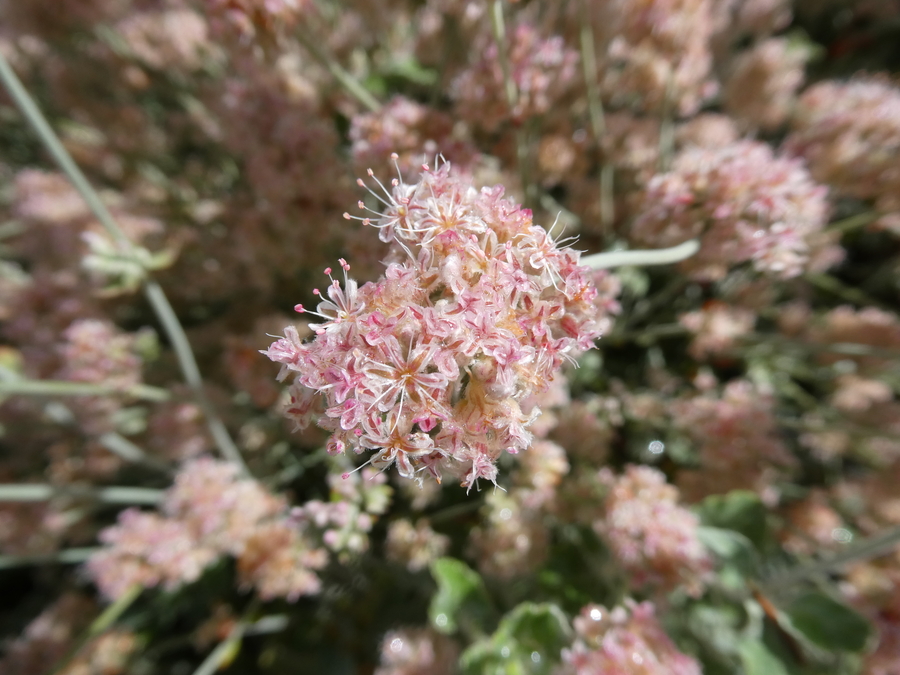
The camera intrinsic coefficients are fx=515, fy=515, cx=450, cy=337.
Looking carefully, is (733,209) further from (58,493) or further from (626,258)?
(58,493)

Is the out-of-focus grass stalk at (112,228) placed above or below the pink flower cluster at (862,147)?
above

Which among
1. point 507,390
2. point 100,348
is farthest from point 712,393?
point 100,348

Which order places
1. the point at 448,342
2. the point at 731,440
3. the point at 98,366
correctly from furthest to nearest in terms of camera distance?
1. the point at 731,440
2. the point at 98,366
3. the point at 448,342

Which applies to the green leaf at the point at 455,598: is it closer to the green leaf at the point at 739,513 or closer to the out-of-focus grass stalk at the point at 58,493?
the green leaf at the point at 739,513

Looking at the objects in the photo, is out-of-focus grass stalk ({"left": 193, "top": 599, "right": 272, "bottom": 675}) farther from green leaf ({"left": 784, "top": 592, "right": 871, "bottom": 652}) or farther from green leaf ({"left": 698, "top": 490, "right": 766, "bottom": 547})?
green leaf ({"left": 784, "top": 592, "right": 871, "bottom": 652})

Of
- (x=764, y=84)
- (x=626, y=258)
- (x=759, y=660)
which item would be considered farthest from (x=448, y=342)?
(x=764, y=84)

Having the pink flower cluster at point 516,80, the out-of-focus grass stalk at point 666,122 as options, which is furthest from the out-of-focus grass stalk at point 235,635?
the out-of-focus grass stalk at point 666,122
